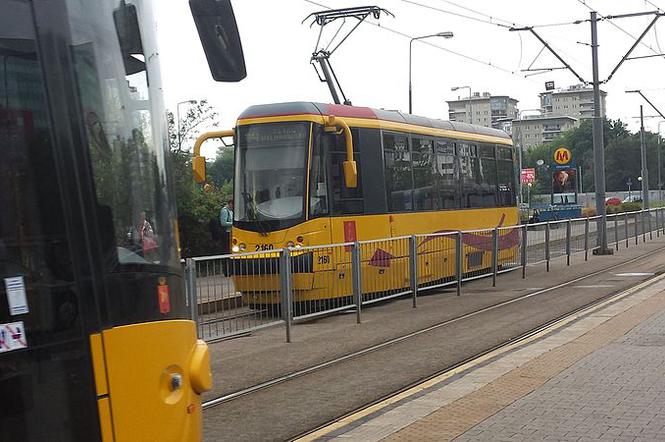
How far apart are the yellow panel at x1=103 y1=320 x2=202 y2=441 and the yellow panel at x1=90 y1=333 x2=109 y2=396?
29 mm

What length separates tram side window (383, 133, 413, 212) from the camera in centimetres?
1644

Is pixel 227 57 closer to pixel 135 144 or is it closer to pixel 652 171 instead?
pixel 135 144

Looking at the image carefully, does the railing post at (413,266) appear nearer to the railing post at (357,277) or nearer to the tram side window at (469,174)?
the railing post at (357,277)

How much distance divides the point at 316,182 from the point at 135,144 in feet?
36.3

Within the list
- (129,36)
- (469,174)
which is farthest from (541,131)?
(129,36)

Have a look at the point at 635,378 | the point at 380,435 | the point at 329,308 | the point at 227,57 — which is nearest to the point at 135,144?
the point at 227,57

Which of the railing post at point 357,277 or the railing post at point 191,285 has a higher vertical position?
the railing post at point 191,285

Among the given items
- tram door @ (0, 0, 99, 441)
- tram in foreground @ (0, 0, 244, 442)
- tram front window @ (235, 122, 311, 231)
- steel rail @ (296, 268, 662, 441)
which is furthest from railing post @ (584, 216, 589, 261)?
tram door @ (0, 0, 99, 441)

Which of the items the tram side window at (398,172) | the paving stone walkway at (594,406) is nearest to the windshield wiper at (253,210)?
the tram side window at (398,172)

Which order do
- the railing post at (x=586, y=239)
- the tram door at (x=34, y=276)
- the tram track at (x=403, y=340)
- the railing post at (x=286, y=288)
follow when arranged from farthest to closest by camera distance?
the railing post at (x=586, y=239) → the railing post at (x=286, y=288) → the tram track at (x=403, y=340) → the tram door at (x=34, y=276)

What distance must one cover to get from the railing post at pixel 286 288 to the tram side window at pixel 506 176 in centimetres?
1127

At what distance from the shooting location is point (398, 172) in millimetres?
16797

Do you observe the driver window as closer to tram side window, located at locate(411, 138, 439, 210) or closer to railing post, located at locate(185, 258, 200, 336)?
tram side window, located at locate(411, 138, 439, 210)

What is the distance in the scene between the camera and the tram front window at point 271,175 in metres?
14.8
